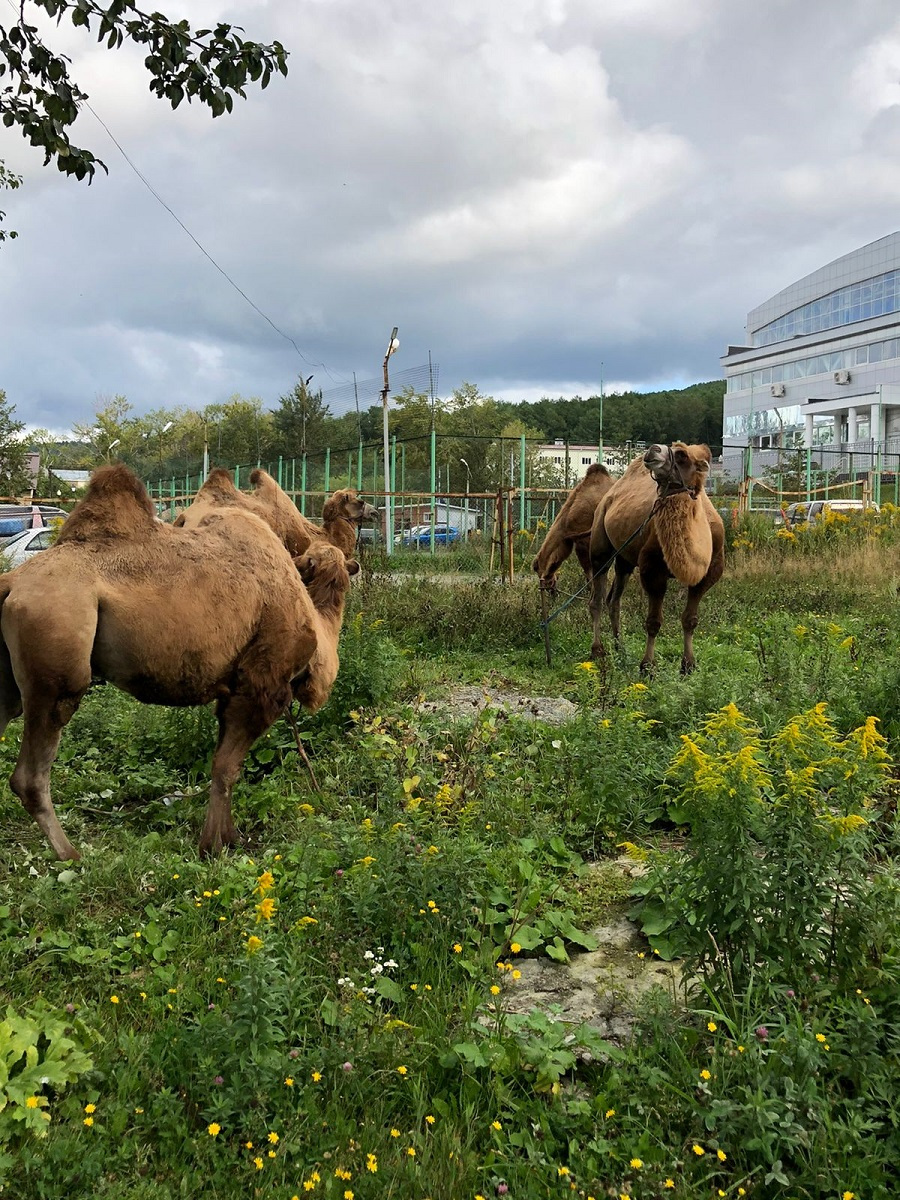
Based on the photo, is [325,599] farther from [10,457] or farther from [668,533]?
[10,457]

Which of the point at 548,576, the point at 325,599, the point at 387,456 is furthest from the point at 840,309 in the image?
the point at 325,599

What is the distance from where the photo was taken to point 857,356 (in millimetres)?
64250

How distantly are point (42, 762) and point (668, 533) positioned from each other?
6.12 m

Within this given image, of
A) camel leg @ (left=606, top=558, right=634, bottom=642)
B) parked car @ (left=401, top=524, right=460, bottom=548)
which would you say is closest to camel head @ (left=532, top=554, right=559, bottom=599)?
camel leg @ (left=606, top=558, right=634, bottom=642)

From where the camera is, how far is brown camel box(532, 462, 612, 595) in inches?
470

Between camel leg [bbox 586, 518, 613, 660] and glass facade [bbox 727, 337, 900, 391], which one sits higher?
glass facade [bbox 727, 337, 900, 391]

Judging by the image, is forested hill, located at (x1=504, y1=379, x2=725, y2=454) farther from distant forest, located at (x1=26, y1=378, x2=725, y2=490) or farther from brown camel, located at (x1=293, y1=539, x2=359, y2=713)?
brown camel, located at (x1=293, y1=539, x2=359, y2=713)

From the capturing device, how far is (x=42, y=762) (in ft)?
14.7

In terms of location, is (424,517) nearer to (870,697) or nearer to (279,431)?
(279,431)

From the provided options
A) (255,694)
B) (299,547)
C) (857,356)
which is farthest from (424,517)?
(857,356)

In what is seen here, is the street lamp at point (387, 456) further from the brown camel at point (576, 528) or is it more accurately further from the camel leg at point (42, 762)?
the camel leg at point (42, 762)

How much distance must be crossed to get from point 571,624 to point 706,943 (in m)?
8.69

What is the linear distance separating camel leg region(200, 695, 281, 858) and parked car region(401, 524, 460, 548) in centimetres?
1932

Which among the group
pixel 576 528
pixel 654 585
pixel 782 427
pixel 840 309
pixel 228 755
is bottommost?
pixel 228 755
